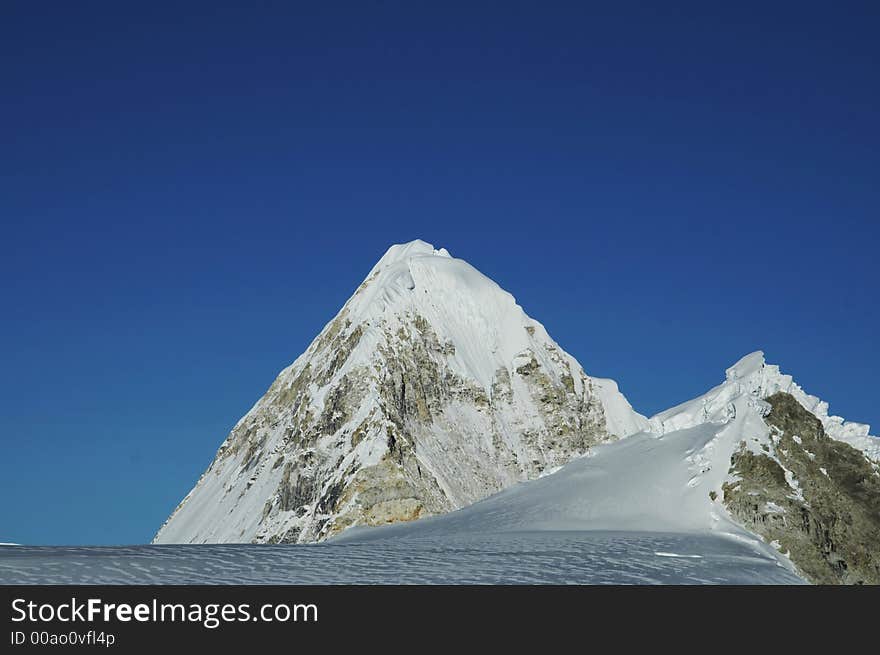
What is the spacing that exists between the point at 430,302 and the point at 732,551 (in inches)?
6054

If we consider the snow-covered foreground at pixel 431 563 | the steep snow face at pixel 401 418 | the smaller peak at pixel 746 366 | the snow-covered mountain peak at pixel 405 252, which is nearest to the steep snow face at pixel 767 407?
the smaller peak at pixel 746 366

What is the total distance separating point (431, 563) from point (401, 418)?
134 meters

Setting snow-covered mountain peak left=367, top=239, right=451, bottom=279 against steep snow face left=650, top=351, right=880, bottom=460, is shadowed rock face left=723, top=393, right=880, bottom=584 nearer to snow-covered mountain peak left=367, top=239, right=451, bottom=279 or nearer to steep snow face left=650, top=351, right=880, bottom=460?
steep snow face left=650, top=351, right=880, bottom=460

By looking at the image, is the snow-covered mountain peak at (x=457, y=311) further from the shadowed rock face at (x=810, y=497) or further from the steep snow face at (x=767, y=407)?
the shadowed rock face at (x=810, y=497)

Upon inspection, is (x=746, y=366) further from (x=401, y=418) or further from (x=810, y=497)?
(x=401, y=418)

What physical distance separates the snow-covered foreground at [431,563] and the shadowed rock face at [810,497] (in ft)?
7.21

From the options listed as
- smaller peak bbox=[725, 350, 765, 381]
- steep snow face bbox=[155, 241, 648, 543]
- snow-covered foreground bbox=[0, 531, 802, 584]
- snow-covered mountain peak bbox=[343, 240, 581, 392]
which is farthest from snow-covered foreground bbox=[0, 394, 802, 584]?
snow-covered mountain peak bbox=[343, 240, 581, 392]

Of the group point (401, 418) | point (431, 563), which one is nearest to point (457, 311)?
point (401, 418)

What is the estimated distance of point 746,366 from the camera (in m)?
40.2

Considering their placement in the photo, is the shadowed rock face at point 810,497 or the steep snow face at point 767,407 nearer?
the shadowed rock face at point 810,497

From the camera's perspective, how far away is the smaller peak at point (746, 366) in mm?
38959
